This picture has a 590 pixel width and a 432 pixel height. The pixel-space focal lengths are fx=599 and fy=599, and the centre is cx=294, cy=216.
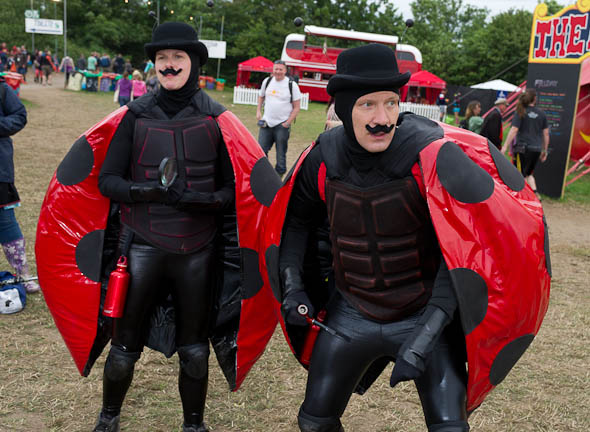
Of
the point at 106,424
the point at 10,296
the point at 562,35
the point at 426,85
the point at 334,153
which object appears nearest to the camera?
the point at 334,153

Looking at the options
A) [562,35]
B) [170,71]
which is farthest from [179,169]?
[562,35]

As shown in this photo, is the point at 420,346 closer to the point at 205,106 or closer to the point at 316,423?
the point at 316,423

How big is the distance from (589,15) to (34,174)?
9.85m

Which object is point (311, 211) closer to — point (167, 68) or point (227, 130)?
point (227, 130)

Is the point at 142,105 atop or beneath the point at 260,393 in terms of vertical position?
atop

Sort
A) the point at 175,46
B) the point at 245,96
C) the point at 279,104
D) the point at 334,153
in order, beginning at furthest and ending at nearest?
1. the point at 245,96
2. the point at 279,104
3. the point at 175,46
4. the point at 334,153

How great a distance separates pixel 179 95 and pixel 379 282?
1.42 meters

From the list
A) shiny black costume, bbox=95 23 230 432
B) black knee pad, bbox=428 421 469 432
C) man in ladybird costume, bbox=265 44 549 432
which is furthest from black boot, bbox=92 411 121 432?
black knee pad, bbox=428 421 469 432

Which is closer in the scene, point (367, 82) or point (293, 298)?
point (367, 82)

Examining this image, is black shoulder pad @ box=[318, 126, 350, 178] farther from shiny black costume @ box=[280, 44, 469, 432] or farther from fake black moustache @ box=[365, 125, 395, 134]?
fake black moustache @ box=[365, 125, 395, 134]

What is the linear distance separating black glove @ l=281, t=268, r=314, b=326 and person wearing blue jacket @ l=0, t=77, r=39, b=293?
9.63ft

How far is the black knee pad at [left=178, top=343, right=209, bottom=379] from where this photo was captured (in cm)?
309

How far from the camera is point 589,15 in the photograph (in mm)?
10500

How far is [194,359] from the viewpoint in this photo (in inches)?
121
